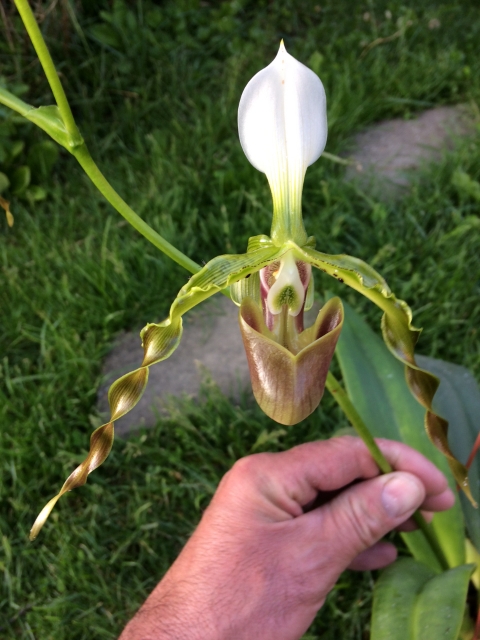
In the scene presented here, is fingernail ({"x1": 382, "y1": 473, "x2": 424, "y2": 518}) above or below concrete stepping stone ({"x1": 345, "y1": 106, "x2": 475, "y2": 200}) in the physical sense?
below

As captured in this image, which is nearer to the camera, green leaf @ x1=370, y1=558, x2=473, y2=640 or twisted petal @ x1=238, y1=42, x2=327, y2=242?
twisted petal @ x1=238, y1=42, x2=327, y2=242

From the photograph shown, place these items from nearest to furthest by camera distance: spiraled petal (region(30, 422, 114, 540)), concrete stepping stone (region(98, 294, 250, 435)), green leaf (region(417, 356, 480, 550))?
spiraled petal (region(30, 422, 114, 540))
green leaf (region(417, 356, 480, 550))
concrete stepping stone (region(98, 294, 250, 435))

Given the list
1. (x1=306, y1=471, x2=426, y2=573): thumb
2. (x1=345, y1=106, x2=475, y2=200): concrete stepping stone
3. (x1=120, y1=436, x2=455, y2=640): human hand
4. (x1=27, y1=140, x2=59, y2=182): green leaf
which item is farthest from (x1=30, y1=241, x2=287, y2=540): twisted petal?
(x1=27, y1=140, x2=59, y2=182): green leaf

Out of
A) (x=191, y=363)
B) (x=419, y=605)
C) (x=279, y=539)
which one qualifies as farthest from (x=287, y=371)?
(x=191, y=363)

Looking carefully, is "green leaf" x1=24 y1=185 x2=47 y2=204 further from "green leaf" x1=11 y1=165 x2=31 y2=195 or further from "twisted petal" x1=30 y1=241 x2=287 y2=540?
"twisted petal" x1=30 y1=241 x2=287 y2=540

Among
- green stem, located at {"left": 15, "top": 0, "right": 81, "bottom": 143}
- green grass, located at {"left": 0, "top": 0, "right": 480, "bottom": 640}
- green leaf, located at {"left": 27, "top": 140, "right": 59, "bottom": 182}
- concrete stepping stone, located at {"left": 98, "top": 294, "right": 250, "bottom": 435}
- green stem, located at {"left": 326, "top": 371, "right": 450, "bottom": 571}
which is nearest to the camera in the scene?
green stem, located at {"left": 15, "top": 0, "right": 81, "bottom": 143}

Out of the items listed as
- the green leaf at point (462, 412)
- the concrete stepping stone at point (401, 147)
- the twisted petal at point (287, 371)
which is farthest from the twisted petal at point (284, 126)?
the concrete stepping stone at point (401, 147)

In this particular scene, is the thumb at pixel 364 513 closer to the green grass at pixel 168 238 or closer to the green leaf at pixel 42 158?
the green grass at pixel 168 238

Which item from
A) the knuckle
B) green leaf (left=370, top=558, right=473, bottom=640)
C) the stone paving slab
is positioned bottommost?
green leaf (left=370, top=558, right=473, bottom=640)
